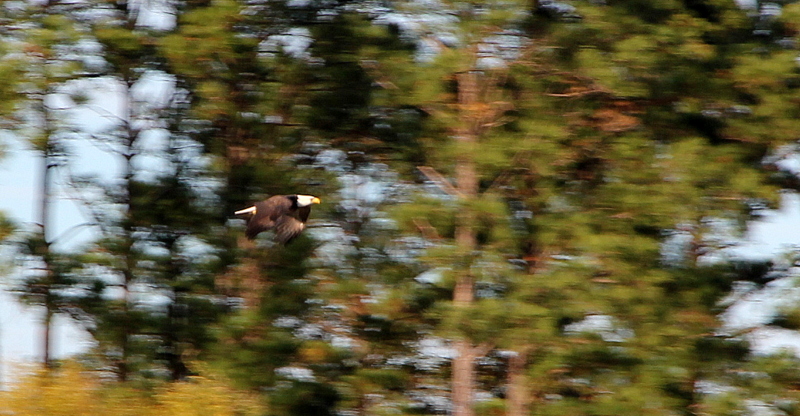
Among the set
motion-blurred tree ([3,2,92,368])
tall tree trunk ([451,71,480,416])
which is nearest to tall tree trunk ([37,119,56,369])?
motion-blurred tree ([3,2,92,368])

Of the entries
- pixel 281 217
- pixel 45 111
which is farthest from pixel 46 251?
pixel 281 217

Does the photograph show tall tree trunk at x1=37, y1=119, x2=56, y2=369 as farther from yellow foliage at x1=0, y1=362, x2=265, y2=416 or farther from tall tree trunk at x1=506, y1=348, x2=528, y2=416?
tall tree trunk at x1=506, y1=348, x2=528, y2=416

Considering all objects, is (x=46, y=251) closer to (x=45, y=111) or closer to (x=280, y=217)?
(x=45, y=111)

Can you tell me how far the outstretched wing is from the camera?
1364cm

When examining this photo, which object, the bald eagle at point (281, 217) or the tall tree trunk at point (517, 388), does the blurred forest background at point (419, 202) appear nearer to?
the tall tree trunk at point (517, 388)

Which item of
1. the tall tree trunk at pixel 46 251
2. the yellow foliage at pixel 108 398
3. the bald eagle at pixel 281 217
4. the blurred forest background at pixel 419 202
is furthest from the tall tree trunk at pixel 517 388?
the tall tree trunk at pixel 46 251

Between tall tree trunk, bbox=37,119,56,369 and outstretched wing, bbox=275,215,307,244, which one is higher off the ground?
outstretched wing, bbox=275,215,307,244

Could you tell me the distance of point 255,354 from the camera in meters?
18.0

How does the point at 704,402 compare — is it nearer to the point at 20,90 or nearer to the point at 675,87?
the point at 675,87

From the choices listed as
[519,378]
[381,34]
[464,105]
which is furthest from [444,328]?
[381,34]

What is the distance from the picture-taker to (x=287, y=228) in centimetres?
1385

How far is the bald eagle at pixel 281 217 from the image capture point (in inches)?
535

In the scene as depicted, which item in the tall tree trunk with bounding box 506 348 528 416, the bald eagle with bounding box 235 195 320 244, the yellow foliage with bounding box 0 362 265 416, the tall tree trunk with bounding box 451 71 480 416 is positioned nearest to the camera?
the bald eagle with bounding box 235 195 320 244

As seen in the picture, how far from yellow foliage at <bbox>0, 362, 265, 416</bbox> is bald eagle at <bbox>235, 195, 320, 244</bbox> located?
10.2 ft
